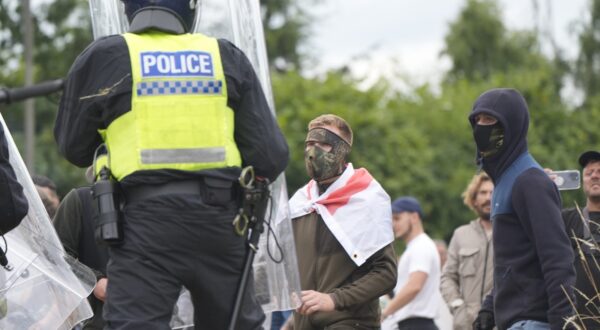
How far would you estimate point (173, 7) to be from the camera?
19.7 ft

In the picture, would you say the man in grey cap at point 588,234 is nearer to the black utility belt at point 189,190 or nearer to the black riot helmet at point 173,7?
the black utility belt at point 189,190

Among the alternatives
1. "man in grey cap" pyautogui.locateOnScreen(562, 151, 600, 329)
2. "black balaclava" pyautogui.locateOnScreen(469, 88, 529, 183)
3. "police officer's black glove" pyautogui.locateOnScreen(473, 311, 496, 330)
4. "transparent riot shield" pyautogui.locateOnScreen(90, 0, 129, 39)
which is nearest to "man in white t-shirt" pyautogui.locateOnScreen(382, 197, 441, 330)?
"man in grey cap" pyautogui.locateOnScreen(562, 151, 600, 329)

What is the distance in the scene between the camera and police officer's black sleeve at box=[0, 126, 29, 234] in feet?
20.8

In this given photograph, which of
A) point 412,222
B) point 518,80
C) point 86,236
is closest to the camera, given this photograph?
point 86,236

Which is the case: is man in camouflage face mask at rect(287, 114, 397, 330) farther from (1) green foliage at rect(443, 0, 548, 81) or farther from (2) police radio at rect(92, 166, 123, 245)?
(1) green foliage at rect(443, 0, 548, 81)

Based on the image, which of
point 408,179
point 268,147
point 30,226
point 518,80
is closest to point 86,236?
point 30,226

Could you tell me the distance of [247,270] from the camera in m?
5.88

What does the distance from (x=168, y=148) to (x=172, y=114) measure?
147 mm

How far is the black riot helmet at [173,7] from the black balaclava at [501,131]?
1.97 meters

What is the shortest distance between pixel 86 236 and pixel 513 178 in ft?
8.10

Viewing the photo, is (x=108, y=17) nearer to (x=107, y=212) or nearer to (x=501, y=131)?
(x=107, y=212)

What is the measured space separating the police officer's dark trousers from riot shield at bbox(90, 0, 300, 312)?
61 centimetres

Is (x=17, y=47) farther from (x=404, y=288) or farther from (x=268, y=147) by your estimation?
(x=268, y=147)

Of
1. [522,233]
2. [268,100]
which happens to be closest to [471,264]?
[522,233]
